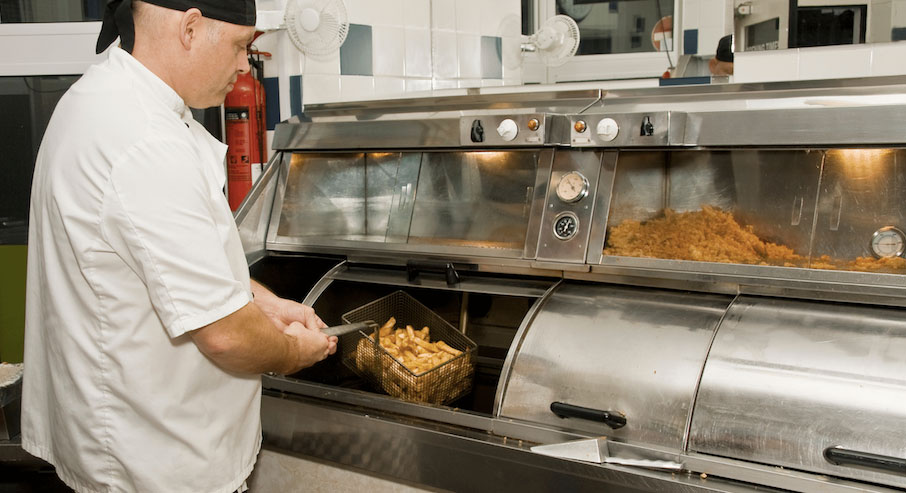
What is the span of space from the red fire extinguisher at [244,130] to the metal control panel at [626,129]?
5.01ft

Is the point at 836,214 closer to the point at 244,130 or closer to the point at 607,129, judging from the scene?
the point at 607,129

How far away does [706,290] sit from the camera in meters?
1.92

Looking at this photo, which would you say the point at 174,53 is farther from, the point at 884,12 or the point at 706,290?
the point at 884,12

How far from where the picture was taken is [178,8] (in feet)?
4.91

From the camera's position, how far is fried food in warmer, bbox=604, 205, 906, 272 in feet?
6.26

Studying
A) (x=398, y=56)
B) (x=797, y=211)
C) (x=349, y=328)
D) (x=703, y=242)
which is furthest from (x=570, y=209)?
(x=398, y=56)

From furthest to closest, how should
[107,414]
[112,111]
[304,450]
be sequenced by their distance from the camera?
[304,450]
[107,414]
[112,111]

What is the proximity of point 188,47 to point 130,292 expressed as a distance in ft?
1.64

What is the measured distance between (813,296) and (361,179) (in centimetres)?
146

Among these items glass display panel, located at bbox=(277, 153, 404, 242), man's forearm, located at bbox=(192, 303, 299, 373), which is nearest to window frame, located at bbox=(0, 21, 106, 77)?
glass display panel, located at bbox=(277, 153, 404, 242)

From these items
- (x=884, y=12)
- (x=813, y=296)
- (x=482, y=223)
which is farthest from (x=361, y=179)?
(x=884, y=12)

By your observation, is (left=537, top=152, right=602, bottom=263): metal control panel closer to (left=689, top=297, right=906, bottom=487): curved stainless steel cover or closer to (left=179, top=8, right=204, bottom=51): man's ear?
(left=689, top=297, right=906, bottom=487): curved stainless steel cover

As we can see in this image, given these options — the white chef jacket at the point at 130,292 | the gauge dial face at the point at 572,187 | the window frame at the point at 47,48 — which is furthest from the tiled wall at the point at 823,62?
the window frame at the point at 47,48

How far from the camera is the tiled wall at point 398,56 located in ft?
10.0
